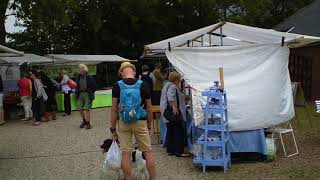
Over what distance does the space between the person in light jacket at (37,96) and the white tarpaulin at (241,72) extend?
726 cm

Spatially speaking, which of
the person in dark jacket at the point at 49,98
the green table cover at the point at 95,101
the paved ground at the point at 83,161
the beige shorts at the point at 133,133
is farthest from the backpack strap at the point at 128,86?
the green table cover at the point at 95,101

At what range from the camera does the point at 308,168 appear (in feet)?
25.6

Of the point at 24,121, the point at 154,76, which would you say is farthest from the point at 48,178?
the point at 24,121

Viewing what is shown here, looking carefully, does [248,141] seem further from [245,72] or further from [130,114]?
[130,114]

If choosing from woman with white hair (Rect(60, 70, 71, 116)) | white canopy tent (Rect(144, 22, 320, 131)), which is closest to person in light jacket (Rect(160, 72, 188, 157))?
white canopy tent (Rect(144, 22, 320, 131))

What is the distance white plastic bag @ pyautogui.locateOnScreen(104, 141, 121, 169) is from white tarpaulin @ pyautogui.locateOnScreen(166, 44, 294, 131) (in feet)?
7.46

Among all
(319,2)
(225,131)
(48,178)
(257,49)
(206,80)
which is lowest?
(48,178)

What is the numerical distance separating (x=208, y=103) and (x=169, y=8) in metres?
25.2

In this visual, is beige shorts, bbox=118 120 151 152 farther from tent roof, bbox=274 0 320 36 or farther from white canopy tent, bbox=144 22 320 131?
tent roof, bbox=274 0 320 36

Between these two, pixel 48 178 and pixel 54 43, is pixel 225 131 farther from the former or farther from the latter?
pixel 54 43

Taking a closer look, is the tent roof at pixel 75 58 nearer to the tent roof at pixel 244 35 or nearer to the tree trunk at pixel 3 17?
the tree trunk at pixel 3 17

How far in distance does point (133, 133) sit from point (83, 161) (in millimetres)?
2512

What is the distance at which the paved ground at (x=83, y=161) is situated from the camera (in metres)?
7.63

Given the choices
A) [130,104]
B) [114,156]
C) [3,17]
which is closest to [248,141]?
[114,156]
